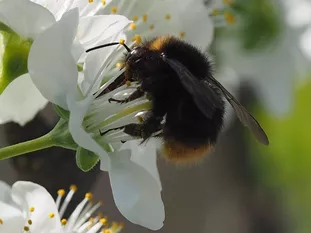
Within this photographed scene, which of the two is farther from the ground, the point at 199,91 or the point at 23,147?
the point at 199,91

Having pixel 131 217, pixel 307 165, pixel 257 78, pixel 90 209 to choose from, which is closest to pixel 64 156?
pixel 90 209

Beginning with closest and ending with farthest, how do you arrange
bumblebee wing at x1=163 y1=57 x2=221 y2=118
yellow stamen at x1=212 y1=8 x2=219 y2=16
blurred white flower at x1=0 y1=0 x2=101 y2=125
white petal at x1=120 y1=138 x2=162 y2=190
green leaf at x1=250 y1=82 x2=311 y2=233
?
bumblebee wing at x1=163 y1=57 x2=221 y2=118, blurred white flower at x1=0 y1=0 x2=101 y2=125, white petal at x1=120 y1=138 x2=162 y2=190, yellow stamen at x1=212 y1=8 x2=219 y2=16, green leaf at x1=250 y1=82 x2=311 y2=233

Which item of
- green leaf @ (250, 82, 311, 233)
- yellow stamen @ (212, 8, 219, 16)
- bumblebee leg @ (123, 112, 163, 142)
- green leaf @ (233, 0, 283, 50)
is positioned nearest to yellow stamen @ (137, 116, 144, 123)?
bumblebee leg @ (123, 112, 163, 142)

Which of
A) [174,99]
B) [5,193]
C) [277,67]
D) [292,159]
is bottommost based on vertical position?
[292,159]

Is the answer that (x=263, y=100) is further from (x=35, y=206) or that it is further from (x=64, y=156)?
(x=35, y=206)

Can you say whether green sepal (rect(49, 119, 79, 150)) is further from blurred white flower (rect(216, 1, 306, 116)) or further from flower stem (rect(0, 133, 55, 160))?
blurred white flower (rect(216, 1, 306, 116))

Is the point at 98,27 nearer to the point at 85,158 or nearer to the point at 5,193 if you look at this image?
the point at 85,158

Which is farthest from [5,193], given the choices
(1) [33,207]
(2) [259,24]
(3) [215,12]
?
(2) [259,24]
